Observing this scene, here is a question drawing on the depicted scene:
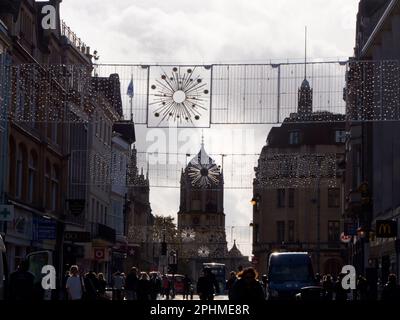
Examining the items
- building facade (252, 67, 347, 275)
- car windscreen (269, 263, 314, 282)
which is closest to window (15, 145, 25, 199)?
car windscreen (269, 263, 314, 282)

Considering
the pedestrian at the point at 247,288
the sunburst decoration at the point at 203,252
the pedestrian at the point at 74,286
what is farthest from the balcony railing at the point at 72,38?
the sunburst decoration at the point at 203,252

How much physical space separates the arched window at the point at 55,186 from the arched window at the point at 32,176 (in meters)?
4.57

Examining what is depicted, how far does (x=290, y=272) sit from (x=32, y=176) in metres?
14.2

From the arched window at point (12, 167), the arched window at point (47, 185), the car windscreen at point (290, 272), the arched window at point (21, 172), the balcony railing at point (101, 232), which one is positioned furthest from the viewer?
the balcony railing at point (101, 232)

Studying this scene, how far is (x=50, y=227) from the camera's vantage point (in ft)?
159

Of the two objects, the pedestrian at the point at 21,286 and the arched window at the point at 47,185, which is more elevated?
the arched window at the point at 47,185

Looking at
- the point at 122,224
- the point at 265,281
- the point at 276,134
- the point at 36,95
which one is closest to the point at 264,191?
the point at 276,134

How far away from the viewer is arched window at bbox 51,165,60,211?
60.5 m

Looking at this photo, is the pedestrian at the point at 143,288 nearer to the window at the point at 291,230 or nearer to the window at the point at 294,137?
the window at the point at 291,230

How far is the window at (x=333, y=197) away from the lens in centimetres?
11706

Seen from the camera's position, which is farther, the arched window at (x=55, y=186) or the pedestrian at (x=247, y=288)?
the arched window at (x=55, y=186)

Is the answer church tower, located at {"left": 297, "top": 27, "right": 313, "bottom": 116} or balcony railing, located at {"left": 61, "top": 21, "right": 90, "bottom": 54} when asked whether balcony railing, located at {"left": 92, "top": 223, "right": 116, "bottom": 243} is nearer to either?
balcony railing, located at {"left": 61, "top": 21, "right": 90, "bottom": 54}

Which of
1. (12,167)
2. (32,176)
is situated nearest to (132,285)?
(12,167)
